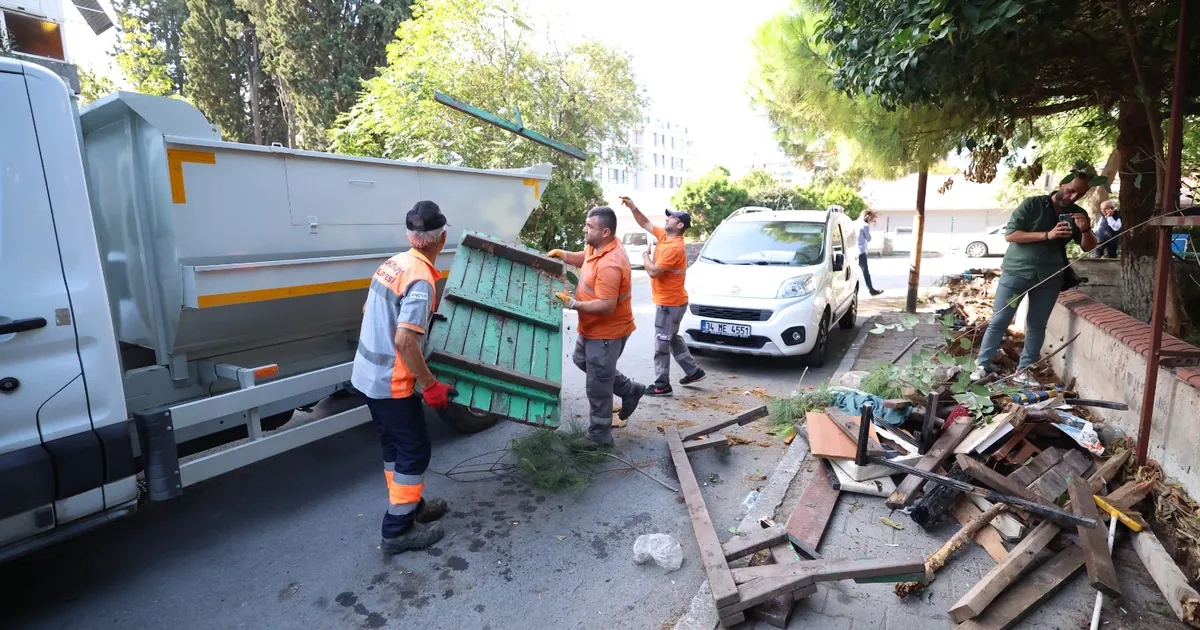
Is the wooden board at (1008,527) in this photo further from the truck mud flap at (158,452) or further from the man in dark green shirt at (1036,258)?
the truck mud flap at (158,452)

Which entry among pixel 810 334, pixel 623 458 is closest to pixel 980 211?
pixel 810 334

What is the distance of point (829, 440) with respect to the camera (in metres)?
3.73

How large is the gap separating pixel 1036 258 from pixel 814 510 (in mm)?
2939

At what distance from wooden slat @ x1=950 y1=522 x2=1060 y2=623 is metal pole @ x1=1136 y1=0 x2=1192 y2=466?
0.87 meters

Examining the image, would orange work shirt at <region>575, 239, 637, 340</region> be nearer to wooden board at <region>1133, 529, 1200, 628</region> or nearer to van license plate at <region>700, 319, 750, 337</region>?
van license plate at <region>700, 319, 750, 337</region>

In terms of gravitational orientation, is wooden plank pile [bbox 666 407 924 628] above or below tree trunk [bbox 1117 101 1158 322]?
below

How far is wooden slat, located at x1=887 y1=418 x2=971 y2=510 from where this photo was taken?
10.9 feet

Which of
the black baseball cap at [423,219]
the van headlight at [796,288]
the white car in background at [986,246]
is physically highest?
the black baseball cap at [423,219]

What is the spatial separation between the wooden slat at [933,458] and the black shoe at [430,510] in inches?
97.9

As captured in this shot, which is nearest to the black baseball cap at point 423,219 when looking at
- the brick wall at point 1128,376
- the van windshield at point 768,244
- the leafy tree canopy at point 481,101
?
the brick wall at point 1128,376

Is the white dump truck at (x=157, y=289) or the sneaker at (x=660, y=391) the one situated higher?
the white dump truck at (x=157, y=289)

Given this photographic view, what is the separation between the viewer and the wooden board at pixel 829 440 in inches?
143

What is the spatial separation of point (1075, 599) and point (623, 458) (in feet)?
8.28

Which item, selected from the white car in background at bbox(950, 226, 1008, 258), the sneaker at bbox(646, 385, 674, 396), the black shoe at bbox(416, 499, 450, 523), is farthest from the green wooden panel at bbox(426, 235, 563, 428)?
the white car in background at bbox(950, 226, 1008, 258)
